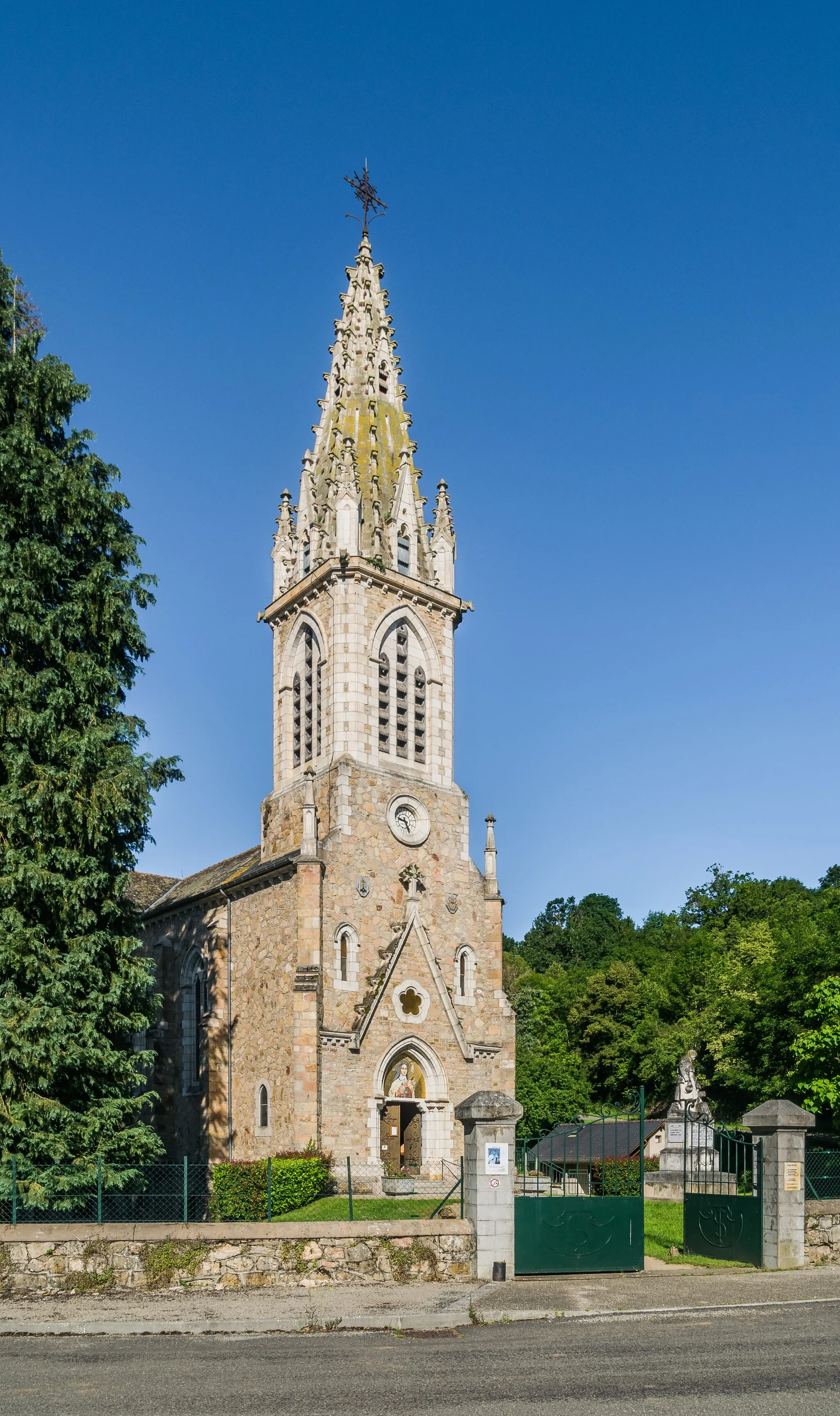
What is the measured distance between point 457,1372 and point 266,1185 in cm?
1279

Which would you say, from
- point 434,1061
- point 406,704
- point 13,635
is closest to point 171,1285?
point 13,635

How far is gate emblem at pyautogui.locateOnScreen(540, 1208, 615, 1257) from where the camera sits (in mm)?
16125

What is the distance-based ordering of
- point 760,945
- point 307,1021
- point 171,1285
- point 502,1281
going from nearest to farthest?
point 171,1285 < point 502,1281 < point 307,1021 < point 760,945

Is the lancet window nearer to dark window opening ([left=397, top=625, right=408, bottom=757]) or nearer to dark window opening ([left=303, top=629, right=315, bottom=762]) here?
dark window opening ([left=303, top=629, right=315, bottom=762])

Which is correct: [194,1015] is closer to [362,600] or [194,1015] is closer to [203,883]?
[203,883]

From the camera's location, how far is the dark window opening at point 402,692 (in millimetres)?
34031

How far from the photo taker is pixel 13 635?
19938 millimetres

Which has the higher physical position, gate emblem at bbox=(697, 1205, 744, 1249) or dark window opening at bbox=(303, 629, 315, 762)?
dark window opening at bbox=(303, 629, 315, 762)

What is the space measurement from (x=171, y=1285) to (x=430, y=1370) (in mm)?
4834

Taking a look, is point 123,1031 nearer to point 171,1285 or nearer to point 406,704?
point 171,1285

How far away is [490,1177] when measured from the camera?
15500 mm

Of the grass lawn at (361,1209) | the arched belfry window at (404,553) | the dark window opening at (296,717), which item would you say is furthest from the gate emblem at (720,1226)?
the arched belfry window at (404,553)

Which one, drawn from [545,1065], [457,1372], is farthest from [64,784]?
[545,1065]

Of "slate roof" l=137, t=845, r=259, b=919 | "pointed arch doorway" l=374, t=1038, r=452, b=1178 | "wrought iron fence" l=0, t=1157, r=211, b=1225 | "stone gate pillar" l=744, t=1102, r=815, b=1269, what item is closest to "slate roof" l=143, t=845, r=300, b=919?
"slate roof" l=137, t=845, r=259, b=919
